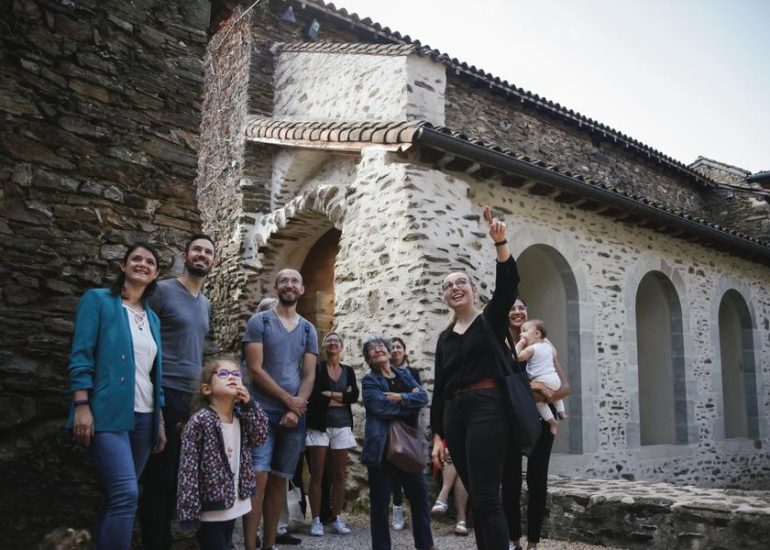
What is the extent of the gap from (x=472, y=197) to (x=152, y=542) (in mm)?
4864

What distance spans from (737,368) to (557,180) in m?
6.65

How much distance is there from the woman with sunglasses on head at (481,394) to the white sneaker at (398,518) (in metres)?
2.35

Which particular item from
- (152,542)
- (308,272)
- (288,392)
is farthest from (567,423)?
(152,542)

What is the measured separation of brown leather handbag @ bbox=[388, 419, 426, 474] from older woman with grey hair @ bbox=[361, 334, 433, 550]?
4 centimetres

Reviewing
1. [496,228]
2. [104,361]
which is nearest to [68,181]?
[104,361]

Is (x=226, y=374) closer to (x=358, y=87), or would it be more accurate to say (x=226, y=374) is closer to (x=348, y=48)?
(x=358, y=87)

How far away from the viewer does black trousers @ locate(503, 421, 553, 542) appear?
3834 millimetres

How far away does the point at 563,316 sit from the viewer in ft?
26.7

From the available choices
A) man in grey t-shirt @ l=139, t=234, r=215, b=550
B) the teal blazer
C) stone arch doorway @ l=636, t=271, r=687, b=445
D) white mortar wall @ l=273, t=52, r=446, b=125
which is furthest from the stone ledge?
stone arch doorway @ l=636, t=271, r=687, b=445

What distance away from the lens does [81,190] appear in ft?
12.7

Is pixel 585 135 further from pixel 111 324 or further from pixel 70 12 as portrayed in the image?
pixel 111 324

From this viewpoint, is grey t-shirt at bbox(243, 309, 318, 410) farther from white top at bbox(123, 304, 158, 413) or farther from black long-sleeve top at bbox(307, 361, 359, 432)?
white top at bbox(123, 304, 158, 413)

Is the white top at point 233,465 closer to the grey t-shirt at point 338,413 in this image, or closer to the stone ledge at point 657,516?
the grey t-shirt at point 338,413

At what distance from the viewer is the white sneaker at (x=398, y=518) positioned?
5.23 meters
